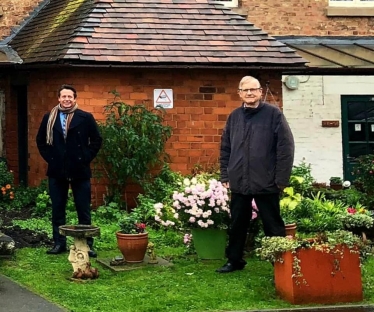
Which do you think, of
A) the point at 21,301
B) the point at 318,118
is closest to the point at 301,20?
the point at 318,118

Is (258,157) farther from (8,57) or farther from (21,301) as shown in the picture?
(8,57)

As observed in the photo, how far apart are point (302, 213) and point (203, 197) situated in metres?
2.71

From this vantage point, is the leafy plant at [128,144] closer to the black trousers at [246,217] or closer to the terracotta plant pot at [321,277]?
the black trousers at [246,217]

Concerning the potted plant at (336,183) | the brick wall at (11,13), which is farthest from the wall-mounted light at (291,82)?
the brick wall at (11,13)

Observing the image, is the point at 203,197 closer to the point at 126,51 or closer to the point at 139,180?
the point at 139,180

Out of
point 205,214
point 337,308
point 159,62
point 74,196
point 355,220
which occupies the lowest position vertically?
point 337,308

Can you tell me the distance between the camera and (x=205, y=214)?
761 centimetres

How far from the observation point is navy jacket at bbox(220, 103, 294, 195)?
6742mm

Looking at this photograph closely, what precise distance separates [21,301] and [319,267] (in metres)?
2.57

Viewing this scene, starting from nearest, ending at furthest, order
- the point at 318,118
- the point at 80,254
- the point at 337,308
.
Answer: the point at 337,308 < the point at 80,254 < the point at 318,118

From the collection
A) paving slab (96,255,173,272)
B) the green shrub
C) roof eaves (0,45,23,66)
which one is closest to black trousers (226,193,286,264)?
paving slab (96,255,173,272)

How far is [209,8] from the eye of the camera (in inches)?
493

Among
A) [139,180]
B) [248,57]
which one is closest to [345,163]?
[248,57]

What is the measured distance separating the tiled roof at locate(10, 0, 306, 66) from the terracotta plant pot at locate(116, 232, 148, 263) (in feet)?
13.1
